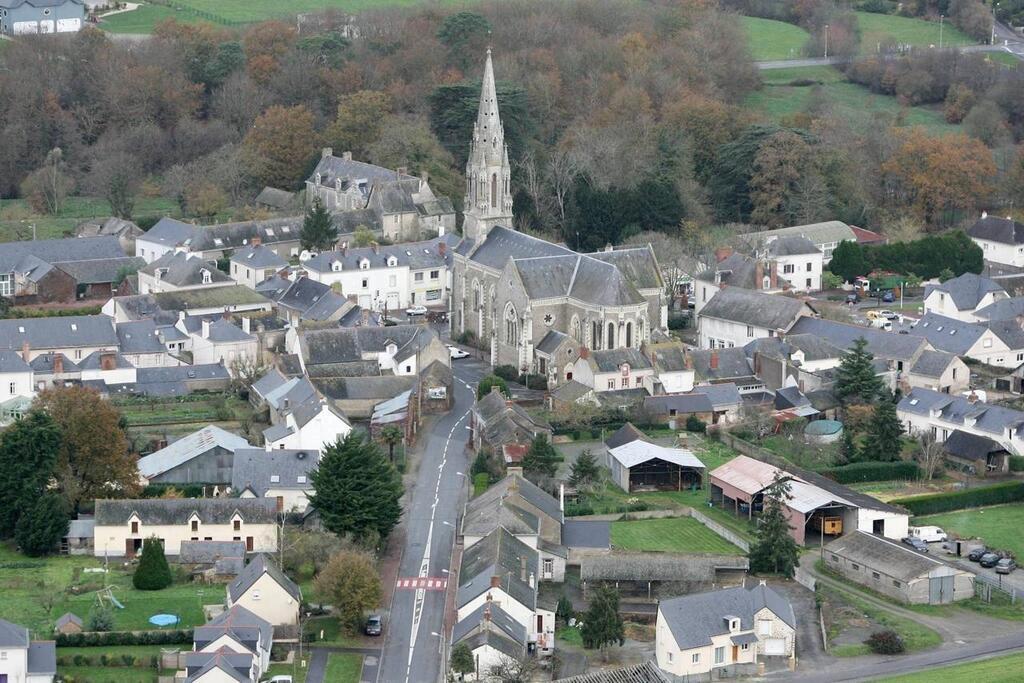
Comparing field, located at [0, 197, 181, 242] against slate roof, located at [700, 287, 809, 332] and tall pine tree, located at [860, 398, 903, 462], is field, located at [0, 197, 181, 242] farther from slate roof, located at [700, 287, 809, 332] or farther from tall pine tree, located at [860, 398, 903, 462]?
tall pine tree, located at [860, 398, 903, 462]

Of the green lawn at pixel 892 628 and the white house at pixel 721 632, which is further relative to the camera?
the green lawn at pixel 892 628

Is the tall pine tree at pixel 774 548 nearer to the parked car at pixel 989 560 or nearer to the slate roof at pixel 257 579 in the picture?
the parked car at pixel 989 560

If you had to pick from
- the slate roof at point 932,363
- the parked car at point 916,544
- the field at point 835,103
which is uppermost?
the field at point 835,103

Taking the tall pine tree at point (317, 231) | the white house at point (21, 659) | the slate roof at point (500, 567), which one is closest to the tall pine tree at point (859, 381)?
the slate roof at point (500, 567)

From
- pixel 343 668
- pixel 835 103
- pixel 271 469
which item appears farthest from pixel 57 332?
pixel 835 103

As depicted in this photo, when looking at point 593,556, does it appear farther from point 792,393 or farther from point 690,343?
point 690,343

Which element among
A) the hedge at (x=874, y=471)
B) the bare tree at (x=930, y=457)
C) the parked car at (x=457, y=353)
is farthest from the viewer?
→ the parked car at (x=457, y=353)

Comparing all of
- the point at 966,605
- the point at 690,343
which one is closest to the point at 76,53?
the point at 690,343
